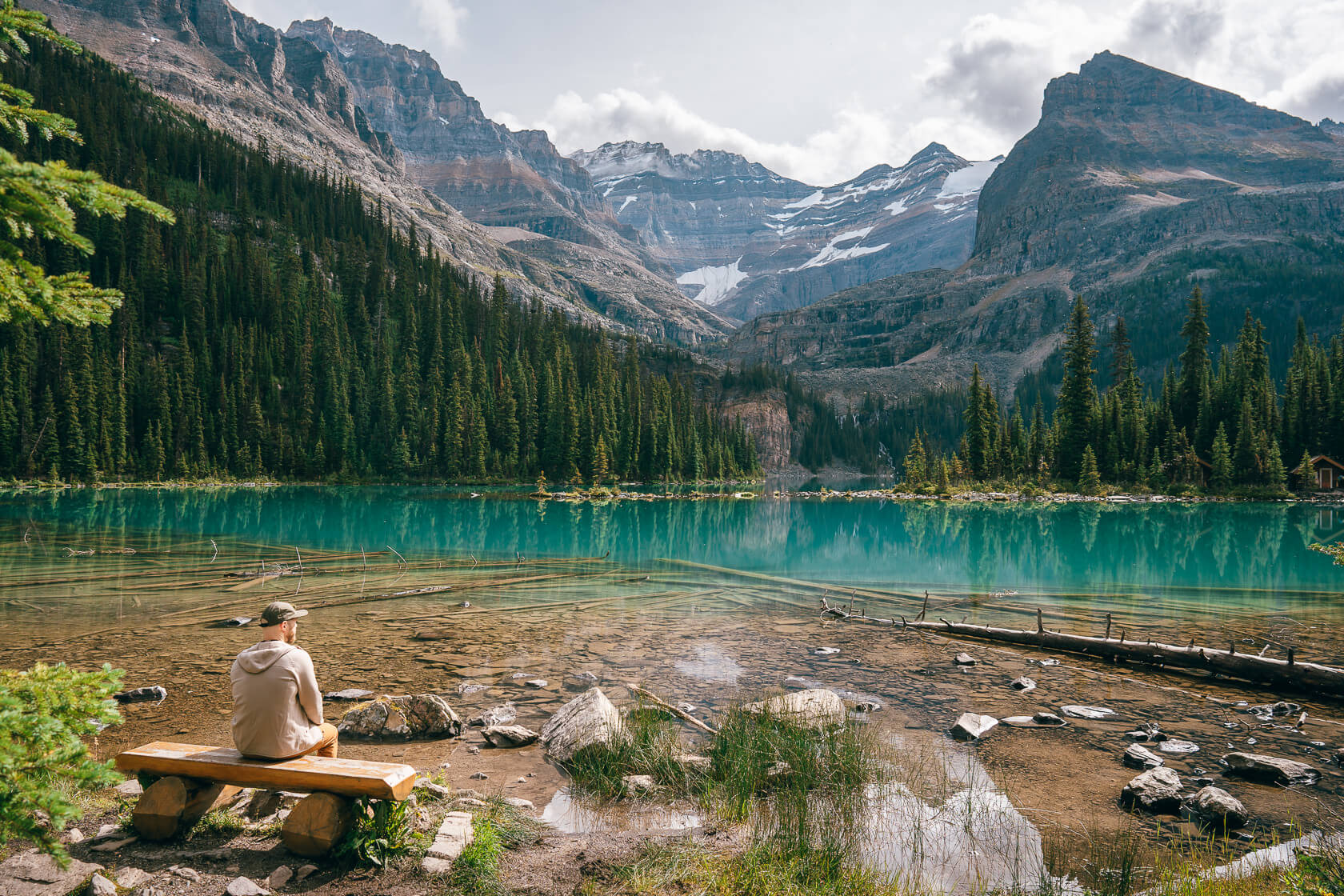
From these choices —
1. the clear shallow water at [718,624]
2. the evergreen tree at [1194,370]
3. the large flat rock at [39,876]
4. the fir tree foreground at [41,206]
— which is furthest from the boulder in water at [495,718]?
the evergreen tree at [1194,370]

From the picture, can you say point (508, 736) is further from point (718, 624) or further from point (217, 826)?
point (718, 624)

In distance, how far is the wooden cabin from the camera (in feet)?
236

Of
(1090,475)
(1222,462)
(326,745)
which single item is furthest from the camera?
(1090,475)

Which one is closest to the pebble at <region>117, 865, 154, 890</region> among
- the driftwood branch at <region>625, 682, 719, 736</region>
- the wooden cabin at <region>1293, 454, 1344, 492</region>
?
the driftwood branch at <region>625, 682, 719, 736</region>

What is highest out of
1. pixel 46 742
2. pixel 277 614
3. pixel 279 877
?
pixel 277 614

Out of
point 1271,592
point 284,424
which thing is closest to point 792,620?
point 1271,592

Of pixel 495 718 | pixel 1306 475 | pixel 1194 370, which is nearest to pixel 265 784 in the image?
pixel 495 718

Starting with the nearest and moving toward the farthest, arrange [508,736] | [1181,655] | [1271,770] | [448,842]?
[448,842]
[1271,770]
[508,736]
[1181,655]

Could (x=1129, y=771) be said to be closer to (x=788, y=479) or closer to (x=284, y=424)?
(x=284, y=424)

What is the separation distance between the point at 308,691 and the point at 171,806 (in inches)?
58.8

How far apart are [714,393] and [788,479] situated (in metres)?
29.7

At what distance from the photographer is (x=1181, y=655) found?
13.5m

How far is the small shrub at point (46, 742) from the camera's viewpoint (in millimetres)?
3529

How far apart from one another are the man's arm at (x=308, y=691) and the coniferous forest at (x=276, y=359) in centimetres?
8564
